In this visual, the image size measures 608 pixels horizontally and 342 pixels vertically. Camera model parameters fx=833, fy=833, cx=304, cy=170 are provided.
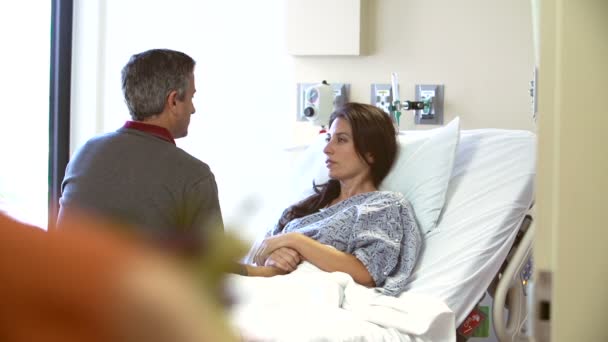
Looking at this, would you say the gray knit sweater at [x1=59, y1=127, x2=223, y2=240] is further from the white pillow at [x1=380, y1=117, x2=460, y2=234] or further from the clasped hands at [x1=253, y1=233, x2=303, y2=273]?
the white pillow at [x1=380, y1=117, x2=460, y2=234]

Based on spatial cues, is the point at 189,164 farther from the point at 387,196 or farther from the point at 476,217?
the point at 476,217

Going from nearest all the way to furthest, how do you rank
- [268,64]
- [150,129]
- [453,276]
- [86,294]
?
[86,294]
[150,129]
[453,276]
[268,64]

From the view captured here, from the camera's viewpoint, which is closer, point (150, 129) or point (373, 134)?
point (150, 129)

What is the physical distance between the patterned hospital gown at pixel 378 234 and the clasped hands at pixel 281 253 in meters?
0.11

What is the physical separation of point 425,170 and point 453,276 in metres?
0.47

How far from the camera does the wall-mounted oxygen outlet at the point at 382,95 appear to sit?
330 cm

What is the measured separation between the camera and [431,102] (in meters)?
3.26

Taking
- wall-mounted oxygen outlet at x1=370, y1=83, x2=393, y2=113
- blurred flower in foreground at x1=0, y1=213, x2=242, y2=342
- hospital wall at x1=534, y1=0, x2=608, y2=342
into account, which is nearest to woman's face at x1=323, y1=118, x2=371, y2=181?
wall-mounted oxygen outlet at x1=370, y1=83, x2=393, y2=113

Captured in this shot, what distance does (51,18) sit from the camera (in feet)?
13.0

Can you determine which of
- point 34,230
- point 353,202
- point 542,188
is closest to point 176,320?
point 34,230

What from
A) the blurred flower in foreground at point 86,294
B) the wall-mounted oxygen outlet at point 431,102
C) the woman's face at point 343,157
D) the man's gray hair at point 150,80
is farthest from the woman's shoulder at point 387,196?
the blurred flower in foreground at point 86,294

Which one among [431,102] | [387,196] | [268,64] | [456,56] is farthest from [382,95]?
[387,196]

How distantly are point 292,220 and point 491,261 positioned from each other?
759 millimetres

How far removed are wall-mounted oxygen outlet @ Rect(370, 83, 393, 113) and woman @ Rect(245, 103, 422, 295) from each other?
19.2 inches
